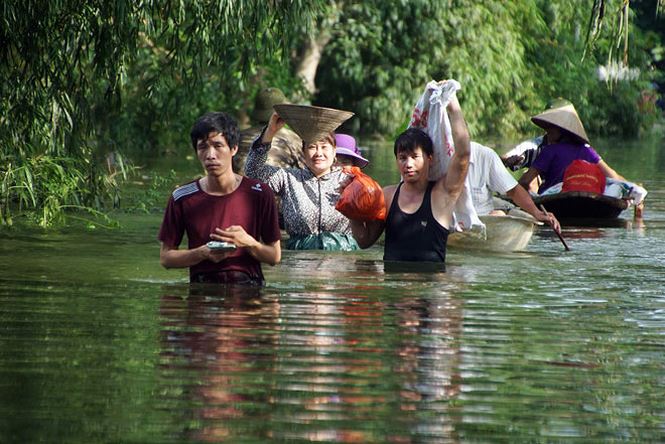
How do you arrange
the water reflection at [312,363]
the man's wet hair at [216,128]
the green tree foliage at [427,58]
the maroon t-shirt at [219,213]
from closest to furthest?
the water reflection at [312,363], the man's wet hair at [216,128], the maroon t-shirt at [219,213], the green tree foliage at [427,58]

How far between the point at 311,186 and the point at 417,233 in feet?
4.18

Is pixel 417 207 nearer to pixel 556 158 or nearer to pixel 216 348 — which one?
pixel 216 348

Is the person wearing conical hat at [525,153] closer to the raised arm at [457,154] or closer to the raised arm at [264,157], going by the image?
the raised arm at [264,157]

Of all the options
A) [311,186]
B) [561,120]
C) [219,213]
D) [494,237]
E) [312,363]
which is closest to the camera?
[312,363]

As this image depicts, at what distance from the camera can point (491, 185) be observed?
42.4 feet

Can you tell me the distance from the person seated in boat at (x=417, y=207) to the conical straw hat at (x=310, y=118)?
2.22ft

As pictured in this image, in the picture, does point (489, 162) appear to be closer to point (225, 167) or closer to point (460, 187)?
point (460, 187)

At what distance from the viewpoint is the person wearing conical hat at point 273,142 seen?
14.0 metres

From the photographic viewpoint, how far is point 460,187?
10531 mm

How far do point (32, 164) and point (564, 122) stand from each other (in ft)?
17.2

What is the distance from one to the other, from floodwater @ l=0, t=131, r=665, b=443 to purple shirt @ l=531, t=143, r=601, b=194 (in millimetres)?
3688

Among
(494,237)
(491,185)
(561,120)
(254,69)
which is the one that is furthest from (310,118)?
(254,69)

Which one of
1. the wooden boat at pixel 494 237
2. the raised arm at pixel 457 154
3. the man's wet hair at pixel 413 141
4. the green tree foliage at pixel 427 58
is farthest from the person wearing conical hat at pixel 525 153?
the green tree foliage at pixel 427 58

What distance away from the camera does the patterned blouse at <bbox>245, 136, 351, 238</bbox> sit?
11.9 meters
